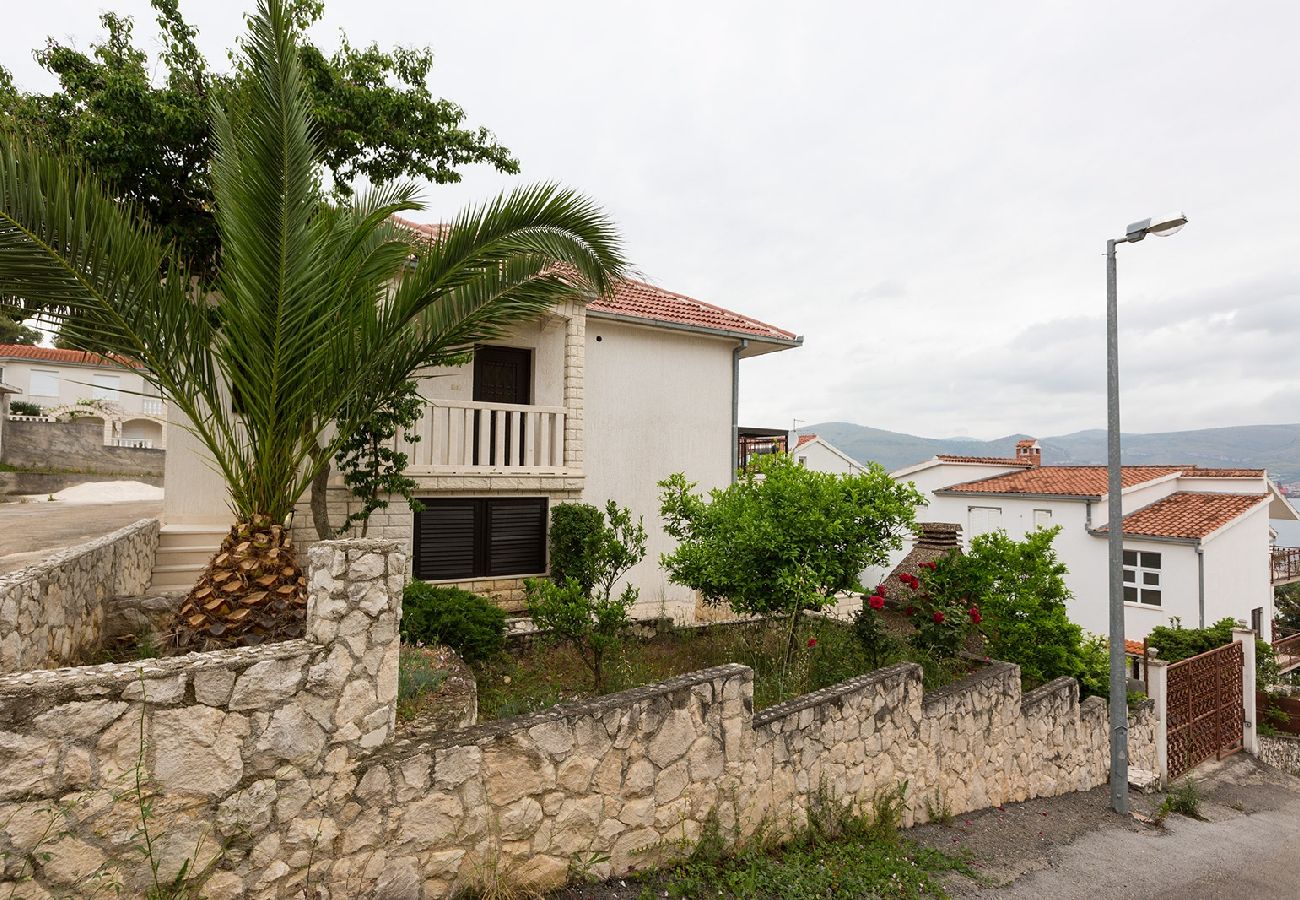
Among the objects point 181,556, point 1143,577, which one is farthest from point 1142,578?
point 181,556

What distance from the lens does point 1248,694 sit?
1158 centimetres

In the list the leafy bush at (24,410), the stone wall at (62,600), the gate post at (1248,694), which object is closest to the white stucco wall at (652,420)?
the stone wall at (62,600)

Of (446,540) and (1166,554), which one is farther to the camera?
(1166,554)

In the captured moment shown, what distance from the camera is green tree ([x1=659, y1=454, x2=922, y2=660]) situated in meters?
7.21

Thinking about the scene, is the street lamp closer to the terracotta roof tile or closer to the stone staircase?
the stone staircase

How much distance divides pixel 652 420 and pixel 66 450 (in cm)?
2330

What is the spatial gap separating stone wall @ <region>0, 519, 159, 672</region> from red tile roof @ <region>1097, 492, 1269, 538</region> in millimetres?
24559

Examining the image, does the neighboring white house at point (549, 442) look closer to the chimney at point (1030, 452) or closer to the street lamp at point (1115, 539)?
the street lamp at point (1115, 539)

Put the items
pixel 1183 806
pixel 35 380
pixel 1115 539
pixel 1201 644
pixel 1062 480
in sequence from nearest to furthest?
1. pixel 1115 539
2. pixel 1183 806
3. pixel 1201 644
4. pixel 1062 480
5. pixel 35 380

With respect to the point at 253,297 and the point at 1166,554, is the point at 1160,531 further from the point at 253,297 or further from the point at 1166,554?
the point at 253,297

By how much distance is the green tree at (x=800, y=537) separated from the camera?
721cm

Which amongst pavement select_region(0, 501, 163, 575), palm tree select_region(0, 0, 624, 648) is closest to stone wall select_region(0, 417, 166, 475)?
pavement select_region(0, 501, 163, 575)

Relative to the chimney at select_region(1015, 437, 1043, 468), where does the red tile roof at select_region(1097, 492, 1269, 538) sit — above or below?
below

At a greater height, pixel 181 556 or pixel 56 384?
pixel 56 384
